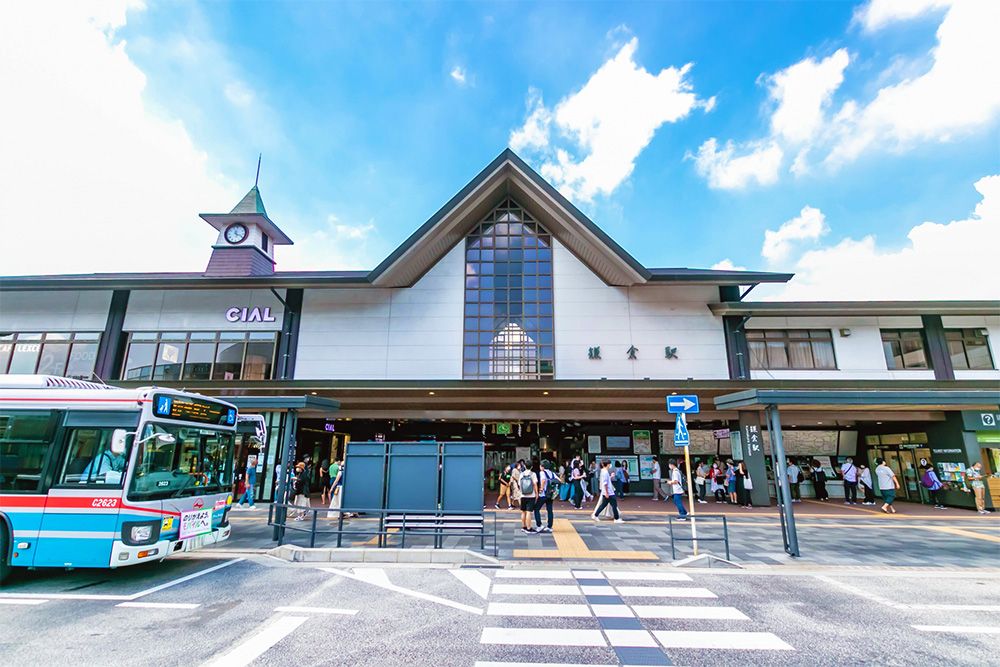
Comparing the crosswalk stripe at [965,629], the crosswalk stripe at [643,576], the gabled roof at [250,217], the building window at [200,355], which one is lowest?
the crosswalk stripe at [965,629]

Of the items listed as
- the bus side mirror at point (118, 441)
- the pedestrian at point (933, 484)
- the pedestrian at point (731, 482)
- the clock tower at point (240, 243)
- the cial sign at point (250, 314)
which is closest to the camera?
the bus side mirror at point (118, 441)

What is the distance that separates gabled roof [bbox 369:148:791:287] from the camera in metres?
17.6

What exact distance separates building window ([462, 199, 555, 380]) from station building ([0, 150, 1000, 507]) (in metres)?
0.07

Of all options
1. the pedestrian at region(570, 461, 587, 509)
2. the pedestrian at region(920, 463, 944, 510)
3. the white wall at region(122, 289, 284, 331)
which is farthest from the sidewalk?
the white wall at region(122, 289, 284, 331)

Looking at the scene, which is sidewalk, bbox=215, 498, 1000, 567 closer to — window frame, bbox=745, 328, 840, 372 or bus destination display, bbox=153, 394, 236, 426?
bus destination display, bbox=153, 394, 236, 426

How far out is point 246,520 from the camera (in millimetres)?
13836

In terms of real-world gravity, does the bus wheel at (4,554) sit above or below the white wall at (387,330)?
below

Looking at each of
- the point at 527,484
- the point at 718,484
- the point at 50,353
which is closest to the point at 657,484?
the point at 718,484

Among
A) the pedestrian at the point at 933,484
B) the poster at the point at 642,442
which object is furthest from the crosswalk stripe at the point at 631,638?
the pedestrian at the point at 933,484

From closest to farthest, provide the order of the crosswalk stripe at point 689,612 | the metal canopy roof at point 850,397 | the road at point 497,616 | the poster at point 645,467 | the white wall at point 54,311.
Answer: the road at point 497,616 → the crosswalk stripe at point 689,612 → the metal canopy roof at point 850,397 → the white wall at point 54,311 → the poster at point 645,467

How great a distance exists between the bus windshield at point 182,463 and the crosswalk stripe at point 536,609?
5705mm

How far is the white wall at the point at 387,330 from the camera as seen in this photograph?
60.0ft

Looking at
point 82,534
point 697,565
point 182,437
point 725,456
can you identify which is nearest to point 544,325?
point 725,456

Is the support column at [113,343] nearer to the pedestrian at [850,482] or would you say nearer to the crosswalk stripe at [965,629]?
the crosswalk stripe at [965,629]
